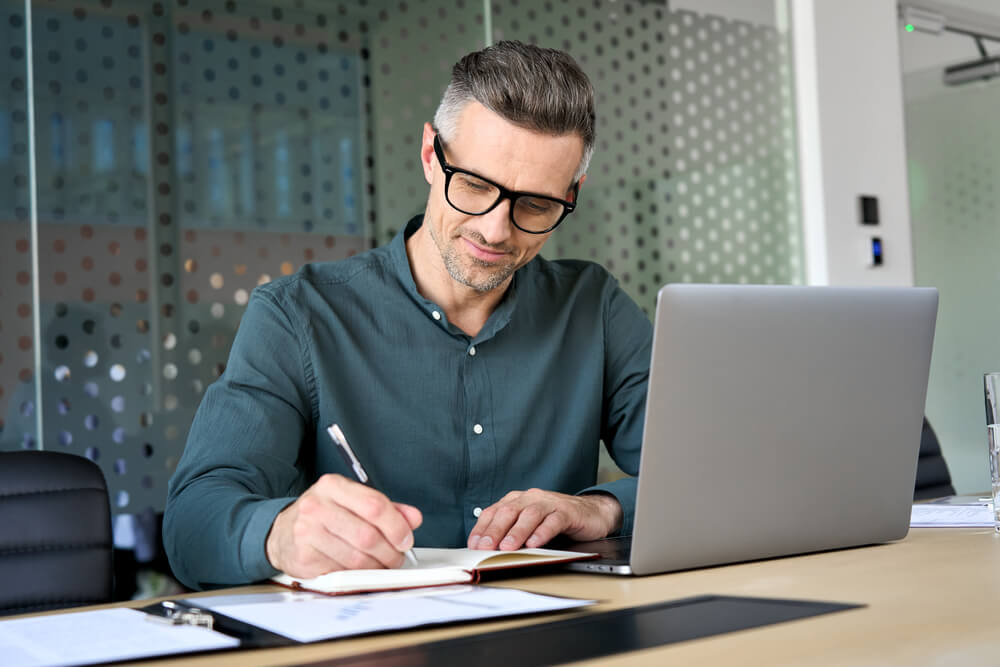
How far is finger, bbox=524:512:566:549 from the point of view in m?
1.24

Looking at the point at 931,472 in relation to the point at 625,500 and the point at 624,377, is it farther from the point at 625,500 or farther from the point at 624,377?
the point at 625,500

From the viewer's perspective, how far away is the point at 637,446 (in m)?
1.75

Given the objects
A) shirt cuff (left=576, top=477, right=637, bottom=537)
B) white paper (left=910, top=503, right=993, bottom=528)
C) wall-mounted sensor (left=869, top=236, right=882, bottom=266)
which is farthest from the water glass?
wall-mounted sensor (left=869, top=236, right=882, bottom=266)

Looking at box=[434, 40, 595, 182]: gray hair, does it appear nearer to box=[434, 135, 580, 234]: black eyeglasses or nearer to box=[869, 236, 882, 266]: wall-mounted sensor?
box=[434, 135, 580, 234]: black eyeglasses

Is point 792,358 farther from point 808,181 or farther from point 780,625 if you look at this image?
point 808,181

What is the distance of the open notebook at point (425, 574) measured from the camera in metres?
0.94

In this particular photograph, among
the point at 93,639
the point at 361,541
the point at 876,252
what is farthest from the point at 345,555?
the point at 876,252

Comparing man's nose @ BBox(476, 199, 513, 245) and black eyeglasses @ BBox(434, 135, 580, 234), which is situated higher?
black eyeglasses @ BBox(434, 135, 580, 234)

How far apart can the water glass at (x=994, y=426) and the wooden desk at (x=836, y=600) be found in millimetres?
110

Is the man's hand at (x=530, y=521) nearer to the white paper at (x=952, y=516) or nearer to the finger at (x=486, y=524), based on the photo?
the finger at (x=486, y=524)

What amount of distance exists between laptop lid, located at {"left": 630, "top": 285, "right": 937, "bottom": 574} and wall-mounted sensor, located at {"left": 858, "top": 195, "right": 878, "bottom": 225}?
3.12 metres

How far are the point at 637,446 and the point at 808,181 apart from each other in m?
2.62

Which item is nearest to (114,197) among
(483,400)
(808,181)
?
(483,400)

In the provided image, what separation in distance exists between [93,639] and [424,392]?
0.84 metres
